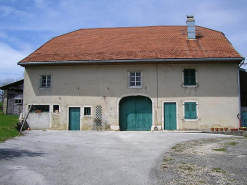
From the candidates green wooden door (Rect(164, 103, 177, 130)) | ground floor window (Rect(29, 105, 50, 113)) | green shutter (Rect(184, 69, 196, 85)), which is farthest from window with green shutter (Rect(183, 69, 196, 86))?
ground floor window (Rect(29, 105, 50, 113))

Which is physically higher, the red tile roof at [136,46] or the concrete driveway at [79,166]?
the red tile roof at [136,46]

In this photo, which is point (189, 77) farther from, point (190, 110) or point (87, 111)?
point (87, 111)

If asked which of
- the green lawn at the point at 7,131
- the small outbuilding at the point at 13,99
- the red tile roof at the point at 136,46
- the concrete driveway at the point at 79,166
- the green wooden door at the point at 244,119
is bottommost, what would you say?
the concrete driveway at the point at 79,166

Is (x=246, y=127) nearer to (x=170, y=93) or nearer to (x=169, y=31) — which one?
(x=170, y=93)

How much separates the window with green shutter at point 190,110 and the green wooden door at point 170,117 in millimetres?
687

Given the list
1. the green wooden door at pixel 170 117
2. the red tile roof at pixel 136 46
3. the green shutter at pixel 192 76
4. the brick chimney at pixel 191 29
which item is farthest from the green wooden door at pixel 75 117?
the brick chimney at pixel 191 29

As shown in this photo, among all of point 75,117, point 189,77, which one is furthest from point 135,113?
point 189,77

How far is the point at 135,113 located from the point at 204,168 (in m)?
10.6

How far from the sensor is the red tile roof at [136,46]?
15.9m

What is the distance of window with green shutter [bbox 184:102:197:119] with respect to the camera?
15539mm

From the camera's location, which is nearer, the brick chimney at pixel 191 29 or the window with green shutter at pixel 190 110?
the window with green shutter at pixel 190 110

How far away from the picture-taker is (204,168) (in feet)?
18.4

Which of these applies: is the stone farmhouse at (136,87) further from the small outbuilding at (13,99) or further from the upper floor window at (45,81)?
the small outbuilding at (13,99)

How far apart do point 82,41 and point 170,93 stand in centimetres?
827
